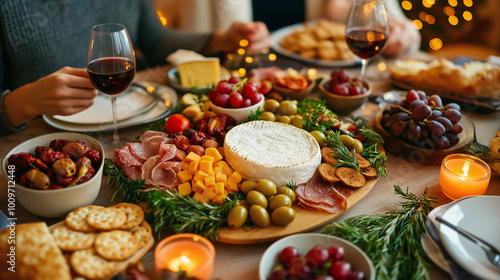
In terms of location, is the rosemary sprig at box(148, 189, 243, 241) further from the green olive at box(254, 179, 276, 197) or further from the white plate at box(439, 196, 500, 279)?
the white plate at box(439, 196, 500, 279)

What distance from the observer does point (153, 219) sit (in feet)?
3.74

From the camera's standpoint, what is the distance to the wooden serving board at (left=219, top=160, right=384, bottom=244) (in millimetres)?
1077

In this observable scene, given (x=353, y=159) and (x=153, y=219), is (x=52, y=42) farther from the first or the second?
(x=353, y=159)

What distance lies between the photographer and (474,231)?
3.51 feet

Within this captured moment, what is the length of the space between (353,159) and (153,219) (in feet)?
2.24

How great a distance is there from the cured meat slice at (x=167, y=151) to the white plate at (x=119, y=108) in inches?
17.5

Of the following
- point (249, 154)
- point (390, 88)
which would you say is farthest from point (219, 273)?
point (390, 88)

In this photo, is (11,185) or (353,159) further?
(353,159)

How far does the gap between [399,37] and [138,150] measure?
1.74 metres

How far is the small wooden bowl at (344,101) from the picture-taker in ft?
Answer: 5.69

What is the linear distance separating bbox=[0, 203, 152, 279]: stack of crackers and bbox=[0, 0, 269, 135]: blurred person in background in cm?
60

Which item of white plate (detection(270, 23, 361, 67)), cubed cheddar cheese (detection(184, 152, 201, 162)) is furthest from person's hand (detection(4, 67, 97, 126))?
white plate (detection(270, 23, 361, 67))

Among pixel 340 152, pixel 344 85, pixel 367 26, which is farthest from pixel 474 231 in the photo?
pixel 367 26

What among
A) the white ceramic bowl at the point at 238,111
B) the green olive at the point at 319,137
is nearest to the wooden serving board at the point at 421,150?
the green olive at the point at 319,137
